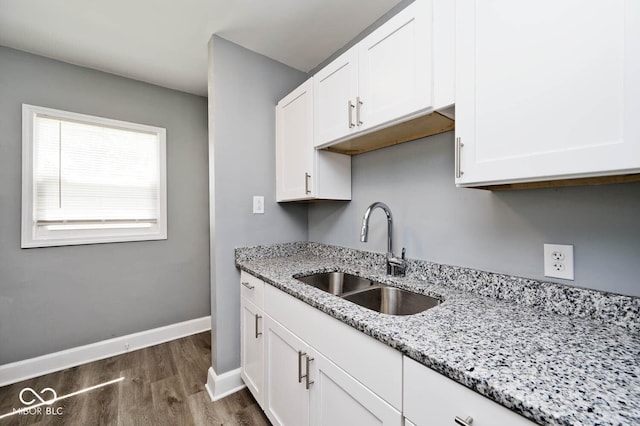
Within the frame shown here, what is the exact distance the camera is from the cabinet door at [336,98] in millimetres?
1304

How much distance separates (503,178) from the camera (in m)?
0.80

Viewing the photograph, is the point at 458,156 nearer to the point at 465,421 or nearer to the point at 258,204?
the point at 465,421

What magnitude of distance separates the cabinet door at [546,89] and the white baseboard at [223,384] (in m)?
1.84

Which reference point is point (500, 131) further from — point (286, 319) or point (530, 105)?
point (286, 319)

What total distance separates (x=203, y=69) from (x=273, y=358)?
2251 millimetres

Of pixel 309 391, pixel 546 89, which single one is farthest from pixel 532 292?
pixel 309 391

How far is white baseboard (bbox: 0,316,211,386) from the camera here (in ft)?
6.03

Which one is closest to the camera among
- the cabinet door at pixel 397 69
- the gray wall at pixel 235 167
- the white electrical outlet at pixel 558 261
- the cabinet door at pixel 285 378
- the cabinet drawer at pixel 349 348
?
the cabinet drawer at pixel 349 348

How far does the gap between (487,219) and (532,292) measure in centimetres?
31

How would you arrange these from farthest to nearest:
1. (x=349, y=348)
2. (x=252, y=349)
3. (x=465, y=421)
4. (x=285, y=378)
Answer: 1. (x=252, y=349)
2. (x=285, y=378)
3. (x=349, y=348)
4. (x=465, y=421)

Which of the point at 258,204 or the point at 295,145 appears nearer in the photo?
the point at 295,145

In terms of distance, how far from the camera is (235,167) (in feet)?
5.94

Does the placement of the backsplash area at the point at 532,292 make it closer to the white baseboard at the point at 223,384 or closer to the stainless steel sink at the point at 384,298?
the stainless steel sink at the point at 384,298

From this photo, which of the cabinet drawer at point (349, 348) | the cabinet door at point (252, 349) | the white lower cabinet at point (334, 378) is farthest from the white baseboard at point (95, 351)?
the cabinet drawer at point (349, 348)
